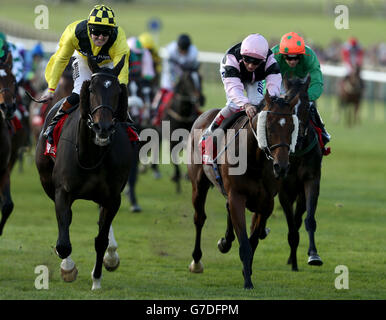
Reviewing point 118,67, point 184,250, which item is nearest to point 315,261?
point 184,250

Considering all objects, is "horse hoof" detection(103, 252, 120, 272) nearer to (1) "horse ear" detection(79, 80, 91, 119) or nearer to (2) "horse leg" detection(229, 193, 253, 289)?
(2) "horse leg" detection(229, 193, 253, 289)

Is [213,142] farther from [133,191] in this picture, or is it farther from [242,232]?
[133,191]

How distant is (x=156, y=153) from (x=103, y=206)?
957 centimetres

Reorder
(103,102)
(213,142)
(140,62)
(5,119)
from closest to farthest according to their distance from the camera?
(103,102) < (213,142) < (5,119) < (140,62)

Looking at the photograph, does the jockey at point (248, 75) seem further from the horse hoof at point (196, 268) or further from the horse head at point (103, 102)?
the horse hoof at point (196, 268)

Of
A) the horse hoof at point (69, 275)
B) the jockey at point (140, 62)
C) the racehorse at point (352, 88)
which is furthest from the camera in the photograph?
the racehorse at point (352, 88)

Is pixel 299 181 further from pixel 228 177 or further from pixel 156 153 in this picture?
pixel 156 153

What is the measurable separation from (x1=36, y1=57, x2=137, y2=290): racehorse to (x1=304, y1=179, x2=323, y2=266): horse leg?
6.61 feet

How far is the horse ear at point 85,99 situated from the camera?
727 cm

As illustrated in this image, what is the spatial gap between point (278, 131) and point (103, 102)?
1400 millimetres

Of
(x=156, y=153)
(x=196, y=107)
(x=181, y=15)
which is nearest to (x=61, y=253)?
(x=196, y=107)

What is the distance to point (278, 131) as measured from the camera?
23.9 ft

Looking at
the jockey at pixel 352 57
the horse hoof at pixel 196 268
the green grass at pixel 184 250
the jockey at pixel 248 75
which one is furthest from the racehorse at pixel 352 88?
the jockey at pixel 248 75
